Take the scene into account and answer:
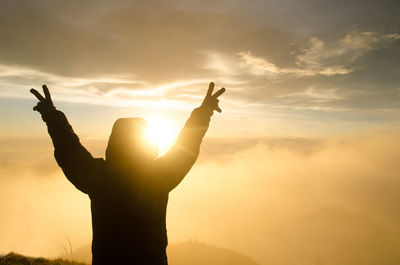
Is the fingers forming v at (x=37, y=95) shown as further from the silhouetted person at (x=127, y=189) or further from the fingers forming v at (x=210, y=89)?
the fingers forming v at (x=210, y=89)

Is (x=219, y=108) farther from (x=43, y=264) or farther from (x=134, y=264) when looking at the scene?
(x=43, y=264)

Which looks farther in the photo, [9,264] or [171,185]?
[9,264]

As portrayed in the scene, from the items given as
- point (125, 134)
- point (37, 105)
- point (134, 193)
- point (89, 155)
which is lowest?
point (134, 193)

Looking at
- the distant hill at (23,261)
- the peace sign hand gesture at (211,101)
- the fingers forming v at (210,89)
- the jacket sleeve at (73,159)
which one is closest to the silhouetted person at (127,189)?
the jacket sleeve at (73,159)

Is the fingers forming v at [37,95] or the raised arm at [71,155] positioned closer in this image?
the raised arm at [71,155]

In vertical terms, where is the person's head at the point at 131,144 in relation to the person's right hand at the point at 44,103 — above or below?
below

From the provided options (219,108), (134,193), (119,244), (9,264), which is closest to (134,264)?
(119,244)

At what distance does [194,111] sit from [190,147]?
32.2 inches

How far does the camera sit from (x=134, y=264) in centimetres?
402

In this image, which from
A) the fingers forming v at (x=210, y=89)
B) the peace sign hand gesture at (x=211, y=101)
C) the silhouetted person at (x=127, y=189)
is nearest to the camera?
the silhouetted person at (x=127, y=189)

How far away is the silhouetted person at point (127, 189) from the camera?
4.09m

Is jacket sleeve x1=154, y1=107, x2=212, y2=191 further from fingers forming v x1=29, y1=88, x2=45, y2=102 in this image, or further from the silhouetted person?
fingers forming v x1=29, y1=88, x2=45, y2=102

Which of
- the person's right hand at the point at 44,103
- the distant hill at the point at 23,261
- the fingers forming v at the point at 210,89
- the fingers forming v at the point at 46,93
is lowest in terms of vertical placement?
the distant hill at the point at 23,261

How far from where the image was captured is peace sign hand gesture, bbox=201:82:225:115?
5.08 m
